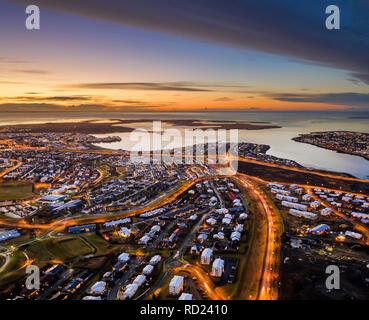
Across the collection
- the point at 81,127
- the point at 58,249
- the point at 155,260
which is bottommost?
the point at 155,260

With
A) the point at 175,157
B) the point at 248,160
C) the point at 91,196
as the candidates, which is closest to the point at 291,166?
the point at 248,160

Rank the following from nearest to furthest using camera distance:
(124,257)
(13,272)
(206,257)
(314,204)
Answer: (13,272), (206,257), (124,257), (314,204)

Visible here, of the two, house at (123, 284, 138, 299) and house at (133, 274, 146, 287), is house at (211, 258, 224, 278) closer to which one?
house at (133, 274, 146, 287)

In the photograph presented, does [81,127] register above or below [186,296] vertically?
above

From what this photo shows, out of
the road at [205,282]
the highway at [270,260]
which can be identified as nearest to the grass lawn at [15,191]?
the road at [205,282]

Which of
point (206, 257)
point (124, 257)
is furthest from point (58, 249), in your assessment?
point (206, 257)

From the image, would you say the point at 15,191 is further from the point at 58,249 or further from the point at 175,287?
the point at 175,287

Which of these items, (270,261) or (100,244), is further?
(100,244)

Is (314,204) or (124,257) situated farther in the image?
(314,204)

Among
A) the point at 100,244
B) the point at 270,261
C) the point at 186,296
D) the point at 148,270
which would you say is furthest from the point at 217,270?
the point at 100,244

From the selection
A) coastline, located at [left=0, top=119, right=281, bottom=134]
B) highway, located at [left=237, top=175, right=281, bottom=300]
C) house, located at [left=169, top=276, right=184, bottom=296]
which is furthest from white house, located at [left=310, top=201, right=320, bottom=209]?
coastline, located at [left=0, top=119, right=281, bottom=134]

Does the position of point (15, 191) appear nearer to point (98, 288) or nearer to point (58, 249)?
point (58, 249)

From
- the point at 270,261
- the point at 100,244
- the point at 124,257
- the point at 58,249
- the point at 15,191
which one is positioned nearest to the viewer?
the point at 270,261
